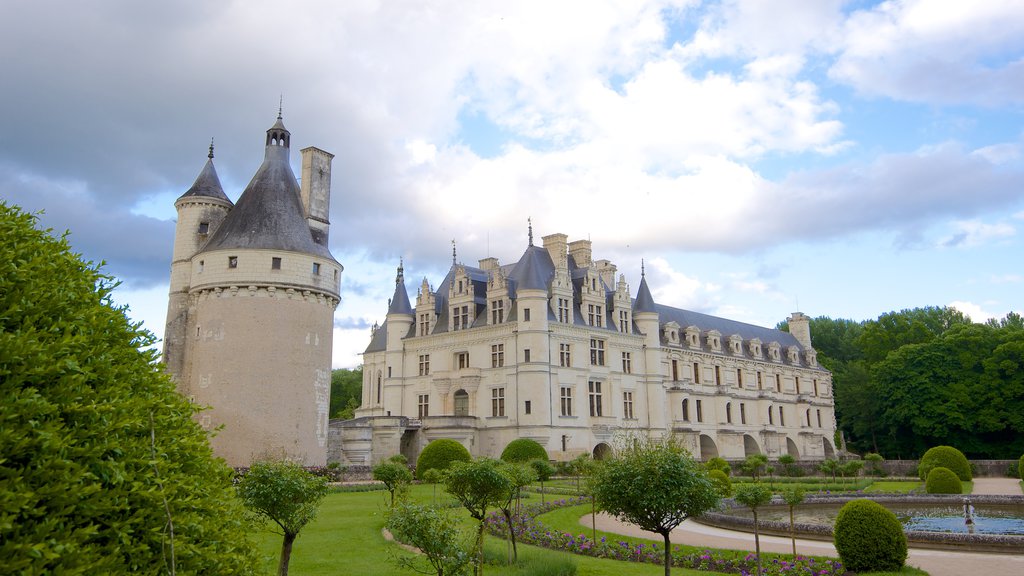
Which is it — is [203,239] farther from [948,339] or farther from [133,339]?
[948,339]

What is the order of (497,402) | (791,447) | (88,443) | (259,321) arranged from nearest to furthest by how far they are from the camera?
(88,443) < (259,321) < (497,402) < (791,447)

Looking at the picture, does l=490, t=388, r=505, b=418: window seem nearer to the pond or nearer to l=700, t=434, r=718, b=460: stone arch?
l=700, t=434, r=718, b=460: stone arch

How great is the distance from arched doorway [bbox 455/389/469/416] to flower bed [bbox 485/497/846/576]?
83.3 ft

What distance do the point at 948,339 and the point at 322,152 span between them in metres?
48.8

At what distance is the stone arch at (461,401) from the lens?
44.7m

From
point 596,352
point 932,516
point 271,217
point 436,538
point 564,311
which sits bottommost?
point 932,516

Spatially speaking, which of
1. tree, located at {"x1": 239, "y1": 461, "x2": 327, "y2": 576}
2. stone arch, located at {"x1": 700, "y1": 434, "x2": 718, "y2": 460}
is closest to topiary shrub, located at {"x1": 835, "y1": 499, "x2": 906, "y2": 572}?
tree, located at {"x1": 239, "y1": 461, "x2": 327, "y2": 576}

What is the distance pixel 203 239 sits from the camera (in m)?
33.5

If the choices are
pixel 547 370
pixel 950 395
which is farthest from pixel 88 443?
pixel 950 395

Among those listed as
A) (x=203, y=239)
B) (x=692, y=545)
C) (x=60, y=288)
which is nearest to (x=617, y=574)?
(x=692, y=545)

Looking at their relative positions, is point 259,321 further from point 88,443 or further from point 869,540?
point 88,443

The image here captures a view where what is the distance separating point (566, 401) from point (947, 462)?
19.7 meters

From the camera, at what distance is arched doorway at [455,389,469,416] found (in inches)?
1757

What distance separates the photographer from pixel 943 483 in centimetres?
2944
